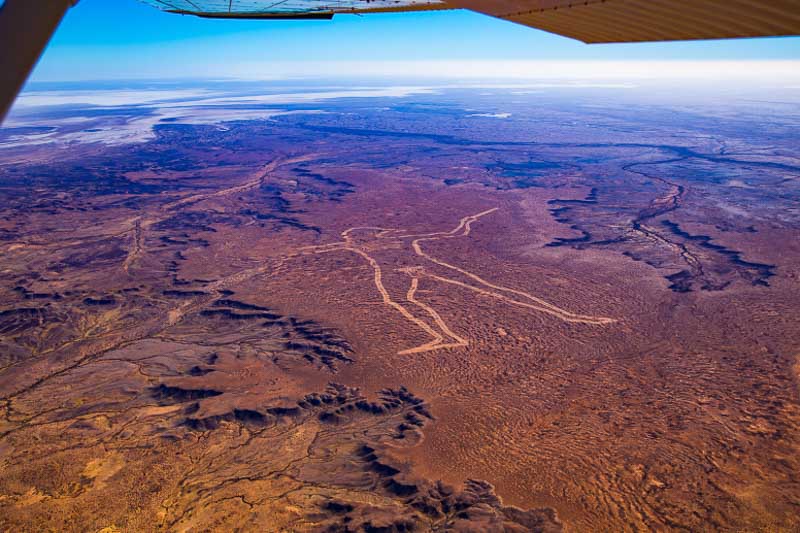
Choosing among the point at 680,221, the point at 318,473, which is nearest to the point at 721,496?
the point at 318,473

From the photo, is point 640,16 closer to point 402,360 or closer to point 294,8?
point 294,8

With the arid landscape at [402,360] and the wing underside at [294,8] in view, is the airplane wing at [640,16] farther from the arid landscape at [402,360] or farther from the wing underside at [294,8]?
the arid landscape at [402,360]

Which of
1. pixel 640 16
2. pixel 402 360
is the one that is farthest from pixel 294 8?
pixel 402 360

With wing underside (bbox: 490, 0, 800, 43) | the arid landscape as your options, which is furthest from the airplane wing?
the arid landscape

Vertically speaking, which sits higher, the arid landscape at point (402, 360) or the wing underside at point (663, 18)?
the wing underside at point (663, 18)

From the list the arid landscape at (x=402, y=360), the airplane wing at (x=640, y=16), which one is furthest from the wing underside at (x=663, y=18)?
the arid landscape at (x=402, y=360)

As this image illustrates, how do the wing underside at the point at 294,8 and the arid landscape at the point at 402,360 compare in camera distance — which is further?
the arid landscape at the point at 402,360

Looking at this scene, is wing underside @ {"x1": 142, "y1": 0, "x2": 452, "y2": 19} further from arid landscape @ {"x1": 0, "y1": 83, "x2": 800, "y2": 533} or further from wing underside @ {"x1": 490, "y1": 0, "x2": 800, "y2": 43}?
arid landscape @ {"x1": 0, "y1": 83, "x2": 800, "y2": 533}
